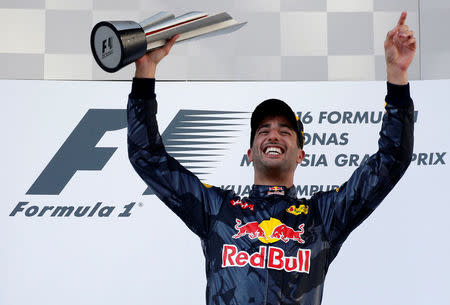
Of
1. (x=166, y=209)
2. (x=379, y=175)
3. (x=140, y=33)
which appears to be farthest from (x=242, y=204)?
(x=166, y=209)

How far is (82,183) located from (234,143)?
644 mm

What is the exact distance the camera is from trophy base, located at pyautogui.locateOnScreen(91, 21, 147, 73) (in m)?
1.07

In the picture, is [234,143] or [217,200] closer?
[217,200]

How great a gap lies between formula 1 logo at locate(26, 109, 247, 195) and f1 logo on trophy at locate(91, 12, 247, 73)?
1.03 metres

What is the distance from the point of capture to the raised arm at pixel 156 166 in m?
1.33

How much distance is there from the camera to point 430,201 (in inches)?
88.1

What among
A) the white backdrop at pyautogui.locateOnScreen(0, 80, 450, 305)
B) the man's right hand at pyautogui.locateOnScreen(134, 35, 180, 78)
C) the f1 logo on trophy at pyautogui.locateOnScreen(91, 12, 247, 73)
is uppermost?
the f1 logo on trophy at pyautogui.locateOnScreen(91, 12, 247, 73)

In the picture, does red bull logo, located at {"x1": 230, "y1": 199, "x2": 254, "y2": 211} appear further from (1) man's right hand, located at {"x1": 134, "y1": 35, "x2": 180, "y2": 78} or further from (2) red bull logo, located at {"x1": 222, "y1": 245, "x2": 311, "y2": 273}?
(1) man's right hand, located at {"x1": 134, "y1": 35, "x2": 180, "y2": 78}

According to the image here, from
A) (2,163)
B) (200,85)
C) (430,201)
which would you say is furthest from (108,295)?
(430,201)

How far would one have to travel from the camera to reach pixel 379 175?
4.31 ft

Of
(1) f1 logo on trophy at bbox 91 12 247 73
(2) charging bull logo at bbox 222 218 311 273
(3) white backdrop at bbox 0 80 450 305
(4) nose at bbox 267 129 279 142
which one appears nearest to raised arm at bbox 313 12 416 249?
(2) charging bull logo at bbox 222 218 311 273

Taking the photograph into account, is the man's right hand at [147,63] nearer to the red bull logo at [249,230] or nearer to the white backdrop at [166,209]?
the red bull logo at [249,230]

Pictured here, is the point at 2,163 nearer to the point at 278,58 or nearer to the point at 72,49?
the point at 72,49

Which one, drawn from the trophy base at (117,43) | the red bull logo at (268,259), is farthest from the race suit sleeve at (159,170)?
the trophy base at (117,43)
